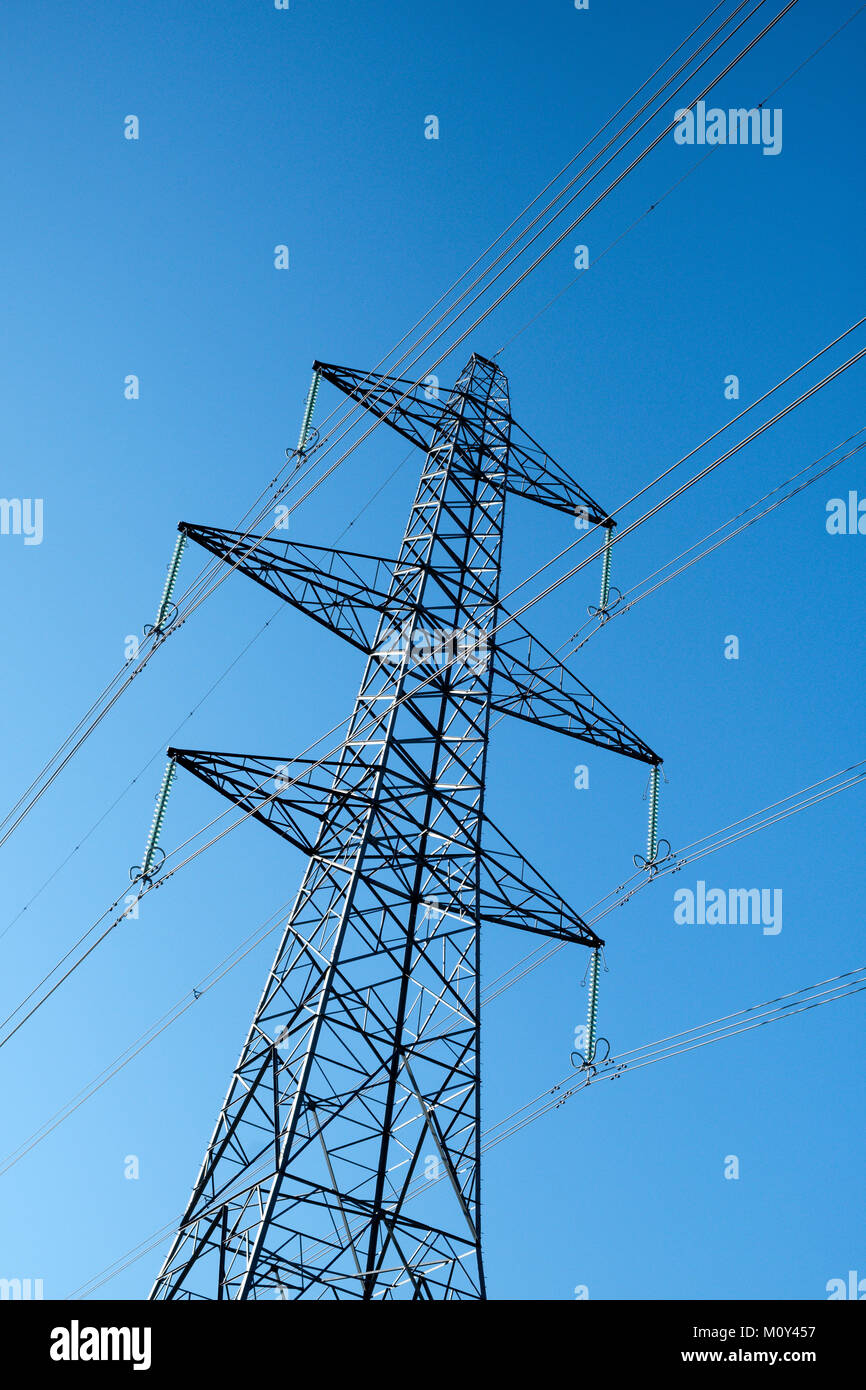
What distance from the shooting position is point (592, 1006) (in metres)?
17.3

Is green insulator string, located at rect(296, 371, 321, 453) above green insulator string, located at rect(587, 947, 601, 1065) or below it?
above

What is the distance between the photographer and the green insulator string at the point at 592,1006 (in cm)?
1716

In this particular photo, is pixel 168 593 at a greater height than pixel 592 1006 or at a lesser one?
greater

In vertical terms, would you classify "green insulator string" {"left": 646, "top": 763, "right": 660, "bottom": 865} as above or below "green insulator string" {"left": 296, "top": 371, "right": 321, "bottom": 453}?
below

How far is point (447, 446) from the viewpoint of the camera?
2073cm

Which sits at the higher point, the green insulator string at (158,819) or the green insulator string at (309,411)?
the green insulator string at (309,411)

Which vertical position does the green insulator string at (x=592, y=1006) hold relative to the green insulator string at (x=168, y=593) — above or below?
below

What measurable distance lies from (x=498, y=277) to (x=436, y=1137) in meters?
10.5

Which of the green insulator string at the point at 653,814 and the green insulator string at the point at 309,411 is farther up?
the green insulator string at the point at 309,411

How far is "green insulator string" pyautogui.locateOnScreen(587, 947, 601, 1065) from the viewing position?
17156mm
